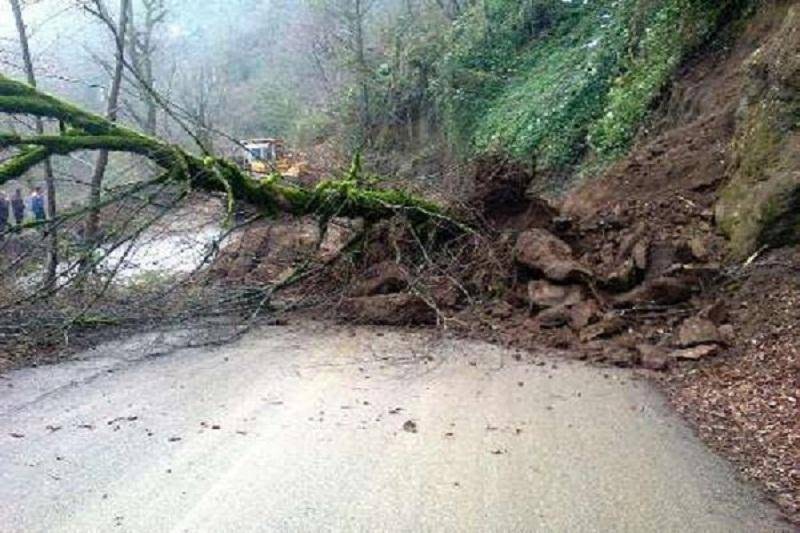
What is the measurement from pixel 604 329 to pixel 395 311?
2.32 metres

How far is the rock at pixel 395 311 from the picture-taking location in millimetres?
8938

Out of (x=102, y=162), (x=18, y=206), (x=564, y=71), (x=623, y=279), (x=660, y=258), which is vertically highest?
(x=564, y=71)

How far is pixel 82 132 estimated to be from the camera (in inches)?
323

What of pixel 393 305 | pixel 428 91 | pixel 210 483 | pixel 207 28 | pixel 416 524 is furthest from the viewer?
pixel 207 28

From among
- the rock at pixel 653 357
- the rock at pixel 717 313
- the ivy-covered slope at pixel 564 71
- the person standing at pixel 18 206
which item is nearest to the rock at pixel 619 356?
the rock at pixel 653 357

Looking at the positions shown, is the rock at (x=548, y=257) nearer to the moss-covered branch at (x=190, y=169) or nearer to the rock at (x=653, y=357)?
the moss-covered branch at (x=190, y=169)

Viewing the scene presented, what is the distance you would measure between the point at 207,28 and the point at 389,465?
65.8 meters

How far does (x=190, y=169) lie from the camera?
27.9 feet

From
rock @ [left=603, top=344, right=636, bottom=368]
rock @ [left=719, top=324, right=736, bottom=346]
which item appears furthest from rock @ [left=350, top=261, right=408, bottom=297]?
rock @ [left=719, top=324, right=736, bottom=346]

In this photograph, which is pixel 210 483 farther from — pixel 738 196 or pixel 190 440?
pixel 738 196

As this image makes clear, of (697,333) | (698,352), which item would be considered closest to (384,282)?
(697,333)

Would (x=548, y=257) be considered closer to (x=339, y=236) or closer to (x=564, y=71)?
(x=339, y=236)

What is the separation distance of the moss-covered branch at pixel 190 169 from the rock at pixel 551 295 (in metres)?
1.66

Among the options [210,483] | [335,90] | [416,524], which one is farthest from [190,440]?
[335,90]
